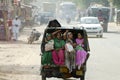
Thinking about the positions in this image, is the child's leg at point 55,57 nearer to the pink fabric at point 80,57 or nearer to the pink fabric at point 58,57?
the pink fabric at point 58,57

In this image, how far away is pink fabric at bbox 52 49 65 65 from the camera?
39.7 feet

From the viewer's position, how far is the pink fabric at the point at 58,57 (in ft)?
39.7

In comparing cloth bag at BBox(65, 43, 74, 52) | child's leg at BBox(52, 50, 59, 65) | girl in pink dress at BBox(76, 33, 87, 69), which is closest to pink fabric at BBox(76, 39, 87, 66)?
girl in pink dress at BBox(76, 33, 87, 69)

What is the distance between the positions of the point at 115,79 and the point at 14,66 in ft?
15.8

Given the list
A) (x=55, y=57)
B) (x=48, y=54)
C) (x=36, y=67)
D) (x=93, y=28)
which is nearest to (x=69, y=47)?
(x=55, y=57)

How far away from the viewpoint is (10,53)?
2311cm

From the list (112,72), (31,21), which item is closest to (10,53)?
(112,72)

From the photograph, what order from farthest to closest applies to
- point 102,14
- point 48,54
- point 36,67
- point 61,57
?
point 102,14, point 36,67, point 48,54, point 61,57

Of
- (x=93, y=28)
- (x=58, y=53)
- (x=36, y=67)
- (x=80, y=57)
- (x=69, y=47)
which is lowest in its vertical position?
(x=93, y=28)

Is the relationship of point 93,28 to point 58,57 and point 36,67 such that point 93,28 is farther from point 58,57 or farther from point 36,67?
point 58,57

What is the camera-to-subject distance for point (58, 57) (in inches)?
478

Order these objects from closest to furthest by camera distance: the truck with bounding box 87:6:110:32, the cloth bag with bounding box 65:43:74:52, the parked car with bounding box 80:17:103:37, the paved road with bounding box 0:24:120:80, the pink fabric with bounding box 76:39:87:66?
the cloth bag with bounding box 65:43:74:52
the pink fabric with bounding box 76:39:87:66
the paved road with bounding box 0:24:120:80
the parked car with bounding box 80:17:103:37
the truck with bounding box 87:6:110:32

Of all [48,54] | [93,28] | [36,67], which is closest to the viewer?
[48,54]

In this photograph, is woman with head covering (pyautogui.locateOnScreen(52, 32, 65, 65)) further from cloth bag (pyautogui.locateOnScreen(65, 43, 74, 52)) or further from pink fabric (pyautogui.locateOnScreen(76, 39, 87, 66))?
pink fabric (pyautogui.locateOnScreen(76, 39, 87, 66))
